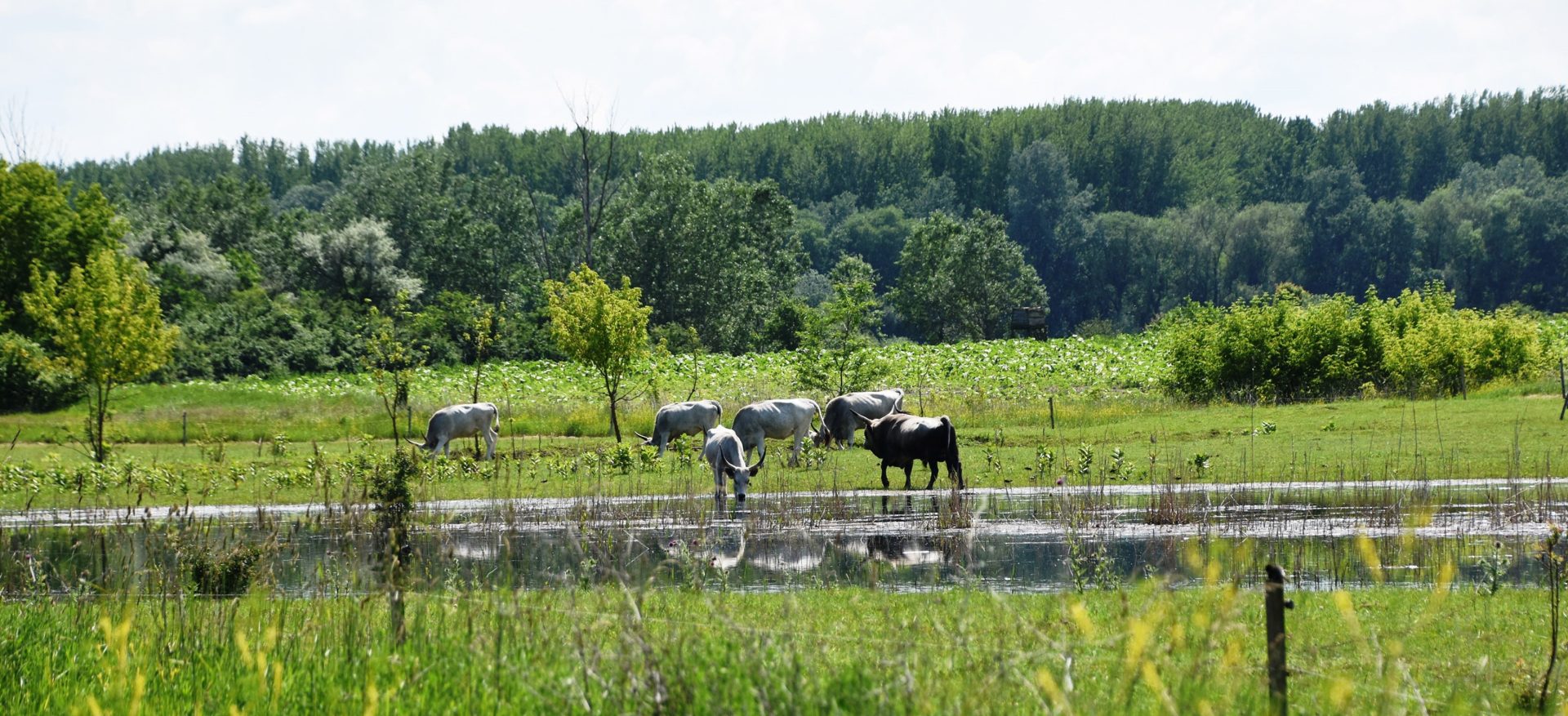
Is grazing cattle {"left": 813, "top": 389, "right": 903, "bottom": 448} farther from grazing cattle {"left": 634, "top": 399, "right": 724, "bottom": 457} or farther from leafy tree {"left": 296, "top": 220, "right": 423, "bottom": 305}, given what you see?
leafy tree {"left": 296, "top": 220, "right": 423, "bottom": 305}

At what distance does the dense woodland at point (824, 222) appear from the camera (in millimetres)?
76375

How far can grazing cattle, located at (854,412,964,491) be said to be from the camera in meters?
25.5

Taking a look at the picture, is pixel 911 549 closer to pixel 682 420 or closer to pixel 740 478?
pixel 740 478

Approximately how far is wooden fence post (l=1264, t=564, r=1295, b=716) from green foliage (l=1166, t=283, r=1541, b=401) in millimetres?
38340

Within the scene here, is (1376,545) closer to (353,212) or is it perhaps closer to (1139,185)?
(353,212)

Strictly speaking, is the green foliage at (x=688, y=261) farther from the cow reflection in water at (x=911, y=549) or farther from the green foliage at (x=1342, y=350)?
the cow reflection in water at (x=911, y=549)

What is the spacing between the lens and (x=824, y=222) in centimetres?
15588

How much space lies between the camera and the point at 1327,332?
155ft

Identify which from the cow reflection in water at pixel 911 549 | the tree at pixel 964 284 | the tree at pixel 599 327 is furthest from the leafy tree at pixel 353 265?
the cow reflection in water at pixel 911 549

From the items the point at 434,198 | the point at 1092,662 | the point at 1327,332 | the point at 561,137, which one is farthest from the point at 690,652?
the point at 561,137

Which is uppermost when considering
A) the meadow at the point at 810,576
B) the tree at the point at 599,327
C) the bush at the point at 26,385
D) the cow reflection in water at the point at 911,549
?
the tree at the point at 599,327

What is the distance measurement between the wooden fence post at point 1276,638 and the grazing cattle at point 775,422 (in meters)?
24.2

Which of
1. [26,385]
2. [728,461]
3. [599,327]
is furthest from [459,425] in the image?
[26,385]

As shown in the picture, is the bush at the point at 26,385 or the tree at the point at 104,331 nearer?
the tree at the point at 104,331
